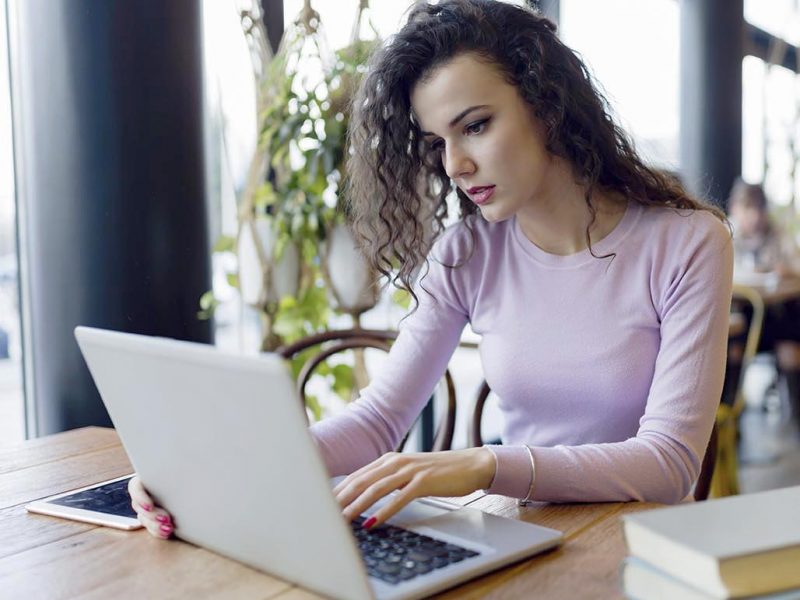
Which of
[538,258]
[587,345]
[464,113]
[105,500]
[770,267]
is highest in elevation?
[464,113]

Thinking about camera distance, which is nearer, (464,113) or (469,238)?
(464,113)

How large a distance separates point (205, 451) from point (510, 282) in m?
0.79

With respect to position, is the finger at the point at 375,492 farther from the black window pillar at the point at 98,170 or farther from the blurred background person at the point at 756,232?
the blurred background person at the point at 756,232

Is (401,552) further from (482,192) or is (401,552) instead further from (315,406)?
(315,406)

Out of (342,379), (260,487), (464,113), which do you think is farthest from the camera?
(342,379)

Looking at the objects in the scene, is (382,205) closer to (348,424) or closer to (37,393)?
(348,424)

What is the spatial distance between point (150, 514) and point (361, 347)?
974 mm

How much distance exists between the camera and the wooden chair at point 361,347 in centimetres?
178

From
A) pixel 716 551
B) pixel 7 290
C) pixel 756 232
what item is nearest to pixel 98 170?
pixel 7 290

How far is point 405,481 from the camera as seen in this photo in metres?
1.03

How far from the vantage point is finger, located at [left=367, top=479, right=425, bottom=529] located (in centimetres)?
98

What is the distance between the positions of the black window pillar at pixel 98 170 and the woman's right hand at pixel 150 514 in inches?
44.8

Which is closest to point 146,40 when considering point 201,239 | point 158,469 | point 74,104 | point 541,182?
point 74,104

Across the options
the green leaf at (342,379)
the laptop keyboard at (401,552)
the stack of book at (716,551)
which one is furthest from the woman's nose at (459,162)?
the green leaf at (342,379)
